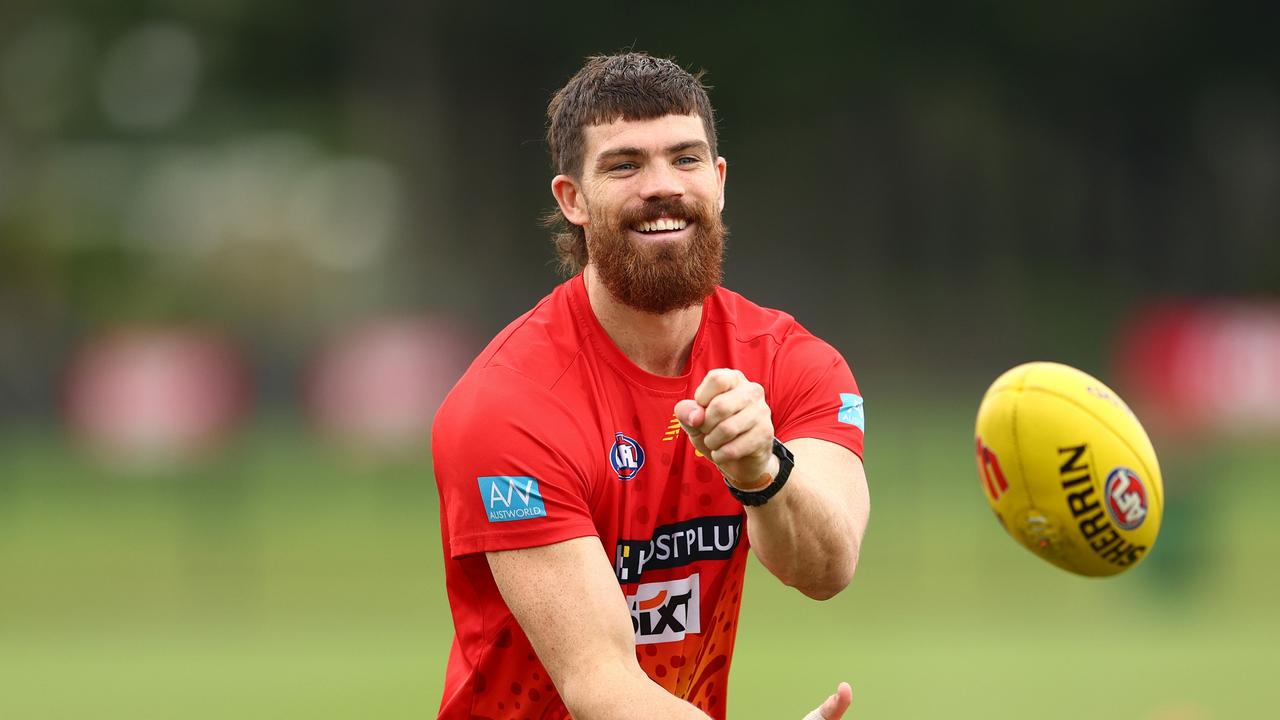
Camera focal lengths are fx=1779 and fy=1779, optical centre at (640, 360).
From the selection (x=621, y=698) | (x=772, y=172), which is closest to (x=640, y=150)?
(x=621, y=698)

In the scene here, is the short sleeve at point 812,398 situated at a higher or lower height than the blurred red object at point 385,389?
lower

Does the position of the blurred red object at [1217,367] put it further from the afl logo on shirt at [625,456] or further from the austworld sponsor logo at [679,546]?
the afl logo on shirt at [625,456]

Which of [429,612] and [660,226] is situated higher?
[660,226]

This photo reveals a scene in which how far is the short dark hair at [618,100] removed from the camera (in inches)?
203

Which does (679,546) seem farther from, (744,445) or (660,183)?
(660,183)

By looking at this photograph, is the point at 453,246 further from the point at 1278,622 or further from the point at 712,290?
the point at 712,290

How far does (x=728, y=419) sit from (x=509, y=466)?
76 centimetres

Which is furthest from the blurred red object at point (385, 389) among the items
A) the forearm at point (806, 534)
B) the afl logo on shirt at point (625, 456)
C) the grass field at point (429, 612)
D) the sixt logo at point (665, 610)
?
the forearm at point (806, 534)

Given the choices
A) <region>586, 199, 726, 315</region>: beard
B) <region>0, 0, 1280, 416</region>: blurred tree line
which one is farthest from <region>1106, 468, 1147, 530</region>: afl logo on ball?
<region>0, 0, 1280, 416</region>: blurred tree line

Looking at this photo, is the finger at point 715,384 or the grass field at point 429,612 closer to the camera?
the finger at point 715,384

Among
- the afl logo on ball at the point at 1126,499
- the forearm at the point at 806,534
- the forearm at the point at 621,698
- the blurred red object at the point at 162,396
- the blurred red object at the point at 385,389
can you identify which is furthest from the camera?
the blurred red object at the point at 385,389

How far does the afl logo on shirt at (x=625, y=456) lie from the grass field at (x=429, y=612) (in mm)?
6359

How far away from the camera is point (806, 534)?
485 centimetres

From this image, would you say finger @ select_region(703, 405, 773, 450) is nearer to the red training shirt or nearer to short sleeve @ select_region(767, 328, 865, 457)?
the red training shirt
